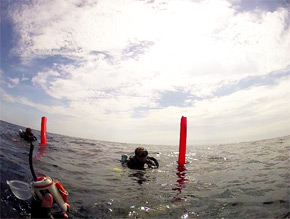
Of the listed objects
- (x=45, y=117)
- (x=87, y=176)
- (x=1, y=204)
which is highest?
(x=45, y=117)

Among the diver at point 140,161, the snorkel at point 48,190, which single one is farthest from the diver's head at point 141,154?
the snorkel at point 48,190

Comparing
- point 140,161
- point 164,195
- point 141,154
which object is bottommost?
point 164,195

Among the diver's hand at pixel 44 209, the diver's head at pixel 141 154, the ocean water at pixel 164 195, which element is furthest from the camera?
the diver's head at pixel 141 154

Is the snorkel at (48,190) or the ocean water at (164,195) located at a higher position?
the snorkel at (48,190)

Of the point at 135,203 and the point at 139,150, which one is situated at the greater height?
the point at 139,150

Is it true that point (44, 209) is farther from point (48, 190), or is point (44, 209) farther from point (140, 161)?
point (140, 161)

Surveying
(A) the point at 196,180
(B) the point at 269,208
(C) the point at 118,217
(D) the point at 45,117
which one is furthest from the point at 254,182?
(D) the point at 45,117

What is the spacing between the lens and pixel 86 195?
20.3 ft

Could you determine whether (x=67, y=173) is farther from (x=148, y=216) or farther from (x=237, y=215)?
(x=237, y=215)

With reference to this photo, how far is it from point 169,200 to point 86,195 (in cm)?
243

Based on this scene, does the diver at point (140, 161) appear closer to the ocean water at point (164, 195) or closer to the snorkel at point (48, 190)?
the ocean water at point (164, 195)

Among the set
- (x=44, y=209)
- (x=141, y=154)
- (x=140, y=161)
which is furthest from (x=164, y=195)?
(x=140, y=161)

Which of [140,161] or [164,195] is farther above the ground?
[140,161]

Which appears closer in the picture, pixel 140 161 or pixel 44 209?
pixel 44 209
